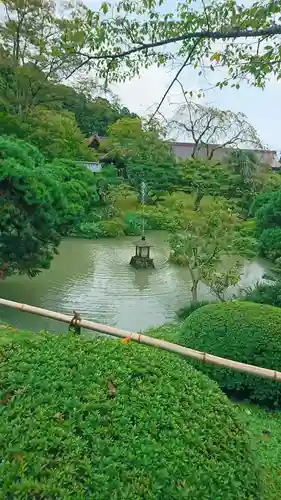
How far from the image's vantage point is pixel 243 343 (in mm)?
4086

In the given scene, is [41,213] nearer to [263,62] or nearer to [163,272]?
[163,272]

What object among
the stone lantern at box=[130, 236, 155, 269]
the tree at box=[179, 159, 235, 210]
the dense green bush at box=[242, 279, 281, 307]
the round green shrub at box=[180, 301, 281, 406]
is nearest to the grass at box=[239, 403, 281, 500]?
the round green shrub at box=[180, 301, 281, 406]

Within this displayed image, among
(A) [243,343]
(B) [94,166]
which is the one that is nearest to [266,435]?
(A) [243,343]

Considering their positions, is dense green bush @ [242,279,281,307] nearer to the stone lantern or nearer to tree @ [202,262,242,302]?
tree @ [202,262,242,302]

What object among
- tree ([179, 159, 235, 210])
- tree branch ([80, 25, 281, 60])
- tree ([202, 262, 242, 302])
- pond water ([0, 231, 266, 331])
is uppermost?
tree branch ([80, 25, 281, 60])

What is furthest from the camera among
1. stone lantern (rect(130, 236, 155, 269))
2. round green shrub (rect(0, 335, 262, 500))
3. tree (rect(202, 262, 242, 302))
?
stone lantern (rect(130, 236, 155, 269))

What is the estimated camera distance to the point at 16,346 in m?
1.81

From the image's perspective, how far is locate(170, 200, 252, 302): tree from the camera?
848 centimetres

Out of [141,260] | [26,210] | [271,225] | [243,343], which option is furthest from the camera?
[141,260]

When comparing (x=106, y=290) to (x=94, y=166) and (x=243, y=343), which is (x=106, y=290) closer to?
(x=243, y=343)

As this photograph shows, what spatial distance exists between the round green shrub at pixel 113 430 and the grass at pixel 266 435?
1.13ft

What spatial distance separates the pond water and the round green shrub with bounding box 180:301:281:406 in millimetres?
3192

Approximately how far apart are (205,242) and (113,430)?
23.8ft

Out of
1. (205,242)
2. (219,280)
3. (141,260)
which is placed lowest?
(141,260)
